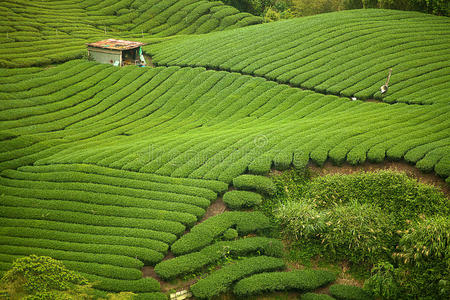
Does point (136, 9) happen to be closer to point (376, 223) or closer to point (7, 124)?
point (7, 124)

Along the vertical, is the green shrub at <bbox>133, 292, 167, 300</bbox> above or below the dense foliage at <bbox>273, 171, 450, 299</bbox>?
below

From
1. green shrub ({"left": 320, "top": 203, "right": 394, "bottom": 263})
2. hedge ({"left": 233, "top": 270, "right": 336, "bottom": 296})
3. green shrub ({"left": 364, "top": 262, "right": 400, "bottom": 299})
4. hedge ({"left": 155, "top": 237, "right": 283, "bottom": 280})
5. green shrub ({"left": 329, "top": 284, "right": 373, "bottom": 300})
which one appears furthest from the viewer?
green shrub ({"left": 320, "top": 203, "right": 394, "bottom": 263})

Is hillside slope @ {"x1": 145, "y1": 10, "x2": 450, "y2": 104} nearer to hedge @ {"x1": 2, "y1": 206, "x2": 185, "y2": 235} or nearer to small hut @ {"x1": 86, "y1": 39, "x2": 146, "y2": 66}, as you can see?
small hut @ {"x1": 86, "y1": 39, "x2": 146, "y2": 66}

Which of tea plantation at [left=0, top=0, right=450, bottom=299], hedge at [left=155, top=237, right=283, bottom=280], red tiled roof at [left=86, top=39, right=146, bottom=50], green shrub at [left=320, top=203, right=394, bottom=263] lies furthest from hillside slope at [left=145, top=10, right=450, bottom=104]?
hedge at [left=155, top=237, right=283, bottom=280]

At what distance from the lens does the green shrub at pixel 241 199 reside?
1997 centimetres

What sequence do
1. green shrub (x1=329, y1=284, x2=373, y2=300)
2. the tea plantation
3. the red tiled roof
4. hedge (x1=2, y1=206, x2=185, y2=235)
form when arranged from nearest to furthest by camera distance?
green shrub (x1=329, y1=284, x2=373, y2=300), the tea plantation, hedge (x1=2, y1=206, x2=185, y2=235), the red tiled roof

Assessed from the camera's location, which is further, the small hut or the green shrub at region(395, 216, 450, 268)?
the small hut

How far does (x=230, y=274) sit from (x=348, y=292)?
498 centimetres

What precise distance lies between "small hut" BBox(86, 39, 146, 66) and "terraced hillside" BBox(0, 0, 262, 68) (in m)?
1.77

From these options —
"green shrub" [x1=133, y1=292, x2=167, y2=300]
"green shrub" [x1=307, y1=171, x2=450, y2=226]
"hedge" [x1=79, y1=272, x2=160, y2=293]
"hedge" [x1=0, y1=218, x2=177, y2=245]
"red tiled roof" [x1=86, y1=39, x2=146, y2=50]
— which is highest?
"red tiled roof" [x1=86, y1=39, x2=146, y2=50]

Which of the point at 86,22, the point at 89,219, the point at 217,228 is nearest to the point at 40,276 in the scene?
the point at 89,219

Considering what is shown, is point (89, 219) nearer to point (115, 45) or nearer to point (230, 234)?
point (230, 234)

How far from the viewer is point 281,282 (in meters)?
16.2

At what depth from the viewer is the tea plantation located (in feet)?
57.4
